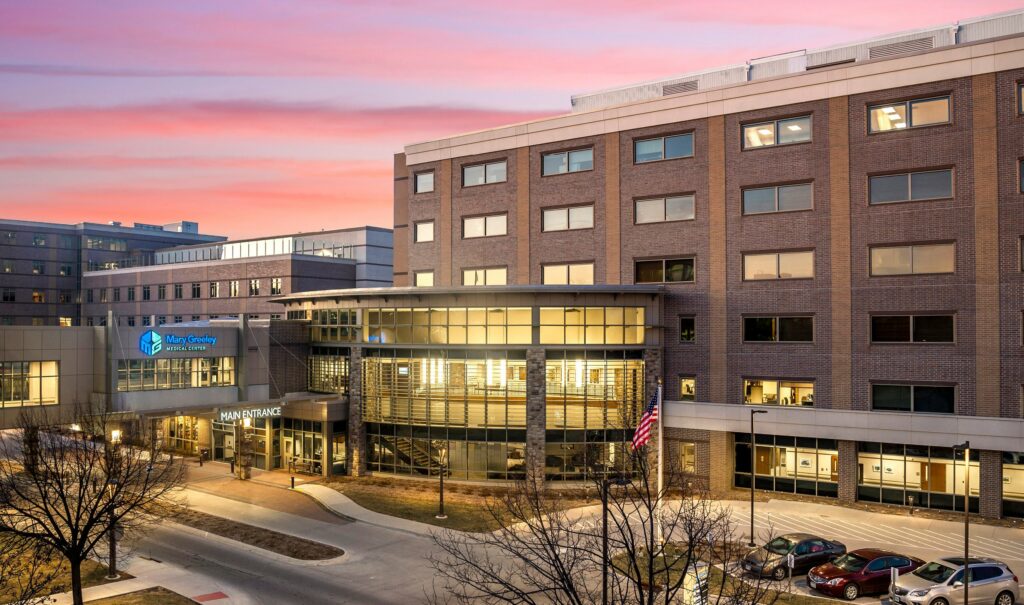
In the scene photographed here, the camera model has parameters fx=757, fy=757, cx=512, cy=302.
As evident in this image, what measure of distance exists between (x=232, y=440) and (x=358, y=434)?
11.2 meters

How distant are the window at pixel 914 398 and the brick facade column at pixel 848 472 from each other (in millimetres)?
2794

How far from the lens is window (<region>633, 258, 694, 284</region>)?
47.8 m

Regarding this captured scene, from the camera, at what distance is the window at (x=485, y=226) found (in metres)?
54.8

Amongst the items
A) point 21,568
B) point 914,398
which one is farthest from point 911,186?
point 21,568

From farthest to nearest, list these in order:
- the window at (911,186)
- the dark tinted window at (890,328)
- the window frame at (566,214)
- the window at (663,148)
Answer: the window frame at (566,214)
the window at (663,148)
the dark tinted window at (890,328)
the window at (911,186)

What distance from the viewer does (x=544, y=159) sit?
53.1m

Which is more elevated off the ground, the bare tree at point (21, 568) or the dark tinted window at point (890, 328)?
the dark tinted window at point (890, 328)

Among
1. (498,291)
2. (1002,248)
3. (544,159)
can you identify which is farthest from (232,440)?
(1002,248)

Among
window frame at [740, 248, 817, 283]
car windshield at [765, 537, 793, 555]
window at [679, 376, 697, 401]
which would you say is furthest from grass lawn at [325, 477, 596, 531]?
window frame at [740, 248, 817, 283]

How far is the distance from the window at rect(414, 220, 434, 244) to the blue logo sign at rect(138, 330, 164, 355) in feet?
66.4

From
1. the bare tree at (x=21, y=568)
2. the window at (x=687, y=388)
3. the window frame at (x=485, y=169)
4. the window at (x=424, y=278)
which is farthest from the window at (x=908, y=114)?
the bare tree at (x=21, y=568)

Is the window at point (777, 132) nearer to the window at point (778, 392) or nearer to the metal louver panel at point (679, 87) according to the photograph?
the metal louver panel at point (679, 87)

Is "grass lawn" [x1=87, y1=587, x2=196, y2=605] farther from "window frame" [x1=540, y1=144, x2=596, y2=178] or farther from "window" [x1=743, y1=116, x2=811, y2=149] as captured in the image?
"window" [x1=743, y1=116, x2=811, y2=149]

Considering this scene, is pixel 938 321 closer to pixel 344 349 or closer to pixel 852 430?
pixel 852 430
